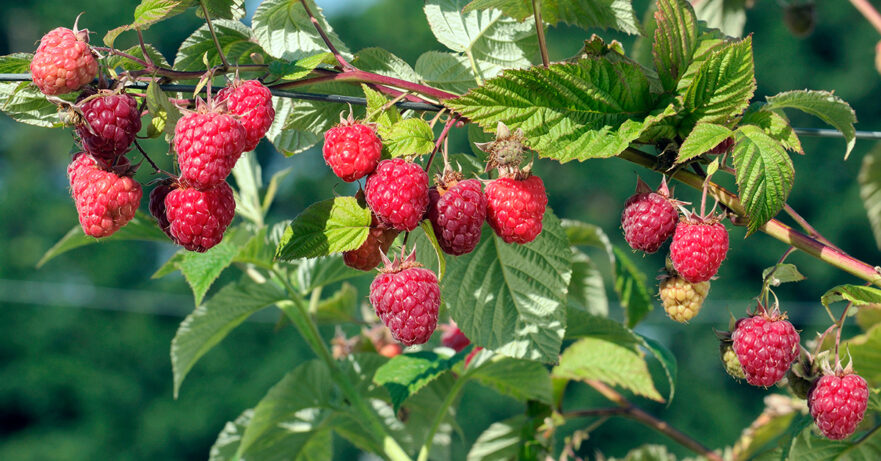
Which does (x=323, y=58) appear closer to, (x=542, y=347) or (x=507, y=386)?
(x=542, y=347)

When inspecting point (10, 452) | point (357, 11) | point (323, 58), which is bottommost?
point (10, 452)

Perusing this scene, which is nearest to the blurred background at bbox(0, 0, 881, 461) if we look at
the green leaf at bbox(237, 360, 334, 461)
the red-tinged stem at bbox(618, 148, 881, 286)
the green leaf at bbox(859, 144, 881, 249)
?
the green leaf at bbox(859, 144, 881, 249)

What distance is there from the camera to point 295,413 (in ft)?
3.19

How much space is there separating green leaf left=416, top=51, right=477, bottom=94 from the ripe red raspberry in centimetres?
23

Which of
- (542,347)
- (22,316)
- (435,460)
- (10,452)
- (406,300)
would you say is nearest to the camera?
(406,300)

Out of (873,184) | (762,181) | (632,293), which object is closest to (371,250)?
(762,181)

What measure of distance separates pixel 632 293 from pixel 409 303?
1.67 ft

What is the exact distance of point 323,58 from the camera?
60 cm

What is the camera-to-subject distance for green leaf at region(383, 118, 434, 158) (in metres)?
0.56

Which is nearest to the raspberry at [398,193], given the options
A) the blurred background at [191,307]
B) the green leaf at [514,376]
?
the green leaf at [514,376]

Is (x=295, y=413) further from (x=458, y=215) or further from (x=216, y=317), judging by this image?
(x=458, y=215)

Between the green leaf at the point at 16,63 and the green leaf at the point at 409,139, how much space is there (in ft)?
0.89

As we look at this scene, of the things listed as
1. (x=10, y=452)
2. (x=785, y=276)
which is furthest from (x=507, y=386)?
(x=10, y=452)

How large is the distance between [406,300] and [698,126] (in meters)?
0.24
